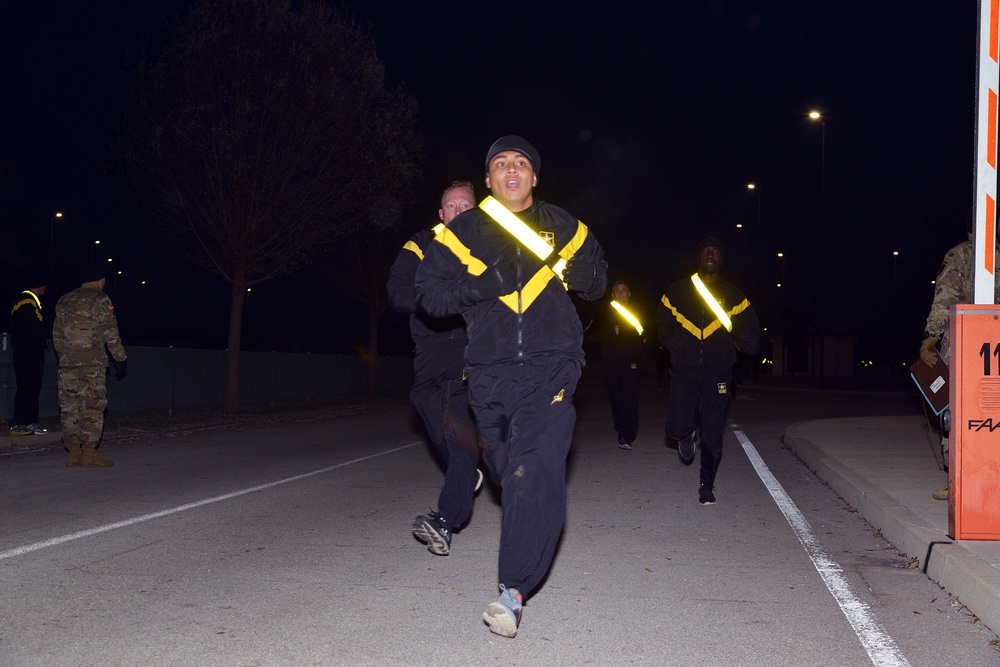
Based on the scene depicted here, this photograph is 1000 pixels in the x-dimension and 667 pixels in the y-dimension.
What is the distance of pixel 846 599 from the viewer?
5.09m

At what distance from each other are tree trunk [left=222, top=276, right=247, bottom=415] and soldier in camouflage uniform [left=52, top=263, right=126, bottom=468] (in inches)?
425

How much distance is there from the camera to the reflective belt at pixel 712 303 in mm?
8234

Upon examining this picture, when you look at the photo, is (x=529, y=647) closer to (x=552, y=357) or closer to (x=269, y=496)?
(x=552, y=357)

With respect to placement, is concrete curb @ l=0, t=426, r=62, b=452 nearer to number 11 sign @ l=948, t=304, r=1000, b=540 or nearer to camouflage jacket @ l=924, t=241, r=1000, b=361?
camouflage jacket @ l=924, t=241, r=1000, b=361

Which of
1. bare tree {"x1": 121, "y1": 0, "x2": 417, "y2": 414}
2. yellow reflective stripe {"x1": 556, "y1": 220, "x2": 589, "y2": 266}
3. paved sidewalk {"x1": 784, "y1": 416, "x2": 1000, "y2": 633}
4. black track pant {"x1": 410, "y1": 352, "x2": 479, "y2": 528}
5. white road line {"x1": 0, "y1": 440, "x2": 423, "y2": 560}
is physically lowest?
white road line {"x1": 0, "y1": 440, "x2": 423, "y2": 560}

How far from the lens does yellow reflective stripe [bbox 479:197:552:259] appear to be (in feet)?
14.2

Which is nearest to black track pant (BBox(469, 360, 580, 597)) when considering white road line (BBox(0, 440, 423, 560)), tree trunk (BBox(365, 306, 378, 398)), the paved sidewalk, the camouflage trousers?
the paved sidewalk

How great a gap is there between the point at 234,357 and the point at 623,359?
37.6ft

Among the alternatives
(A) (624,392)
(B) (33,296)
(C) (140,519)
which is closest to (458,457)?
(C) (140,519)

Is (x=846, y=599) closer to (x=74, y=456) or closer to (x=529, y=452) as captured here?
(x=529, y=452)

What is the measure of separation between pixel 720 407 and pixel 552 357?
4.17 metres

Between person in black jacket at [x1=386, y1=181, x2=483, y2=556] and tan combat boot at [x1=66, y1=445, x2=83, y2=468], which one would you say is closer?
person in black jacket at [x1=386, y1=181, x2=483, y2=556]

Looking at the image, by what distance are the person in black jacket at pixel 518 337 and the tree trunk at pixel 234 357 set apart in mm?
17439

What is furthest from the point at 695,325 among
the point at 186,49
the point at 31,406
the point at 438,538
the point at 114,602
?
the point at 186,49
